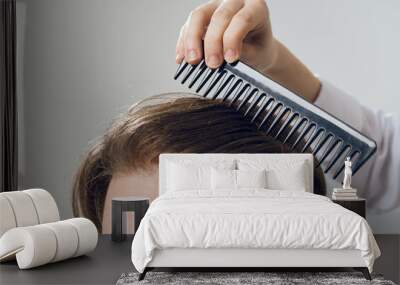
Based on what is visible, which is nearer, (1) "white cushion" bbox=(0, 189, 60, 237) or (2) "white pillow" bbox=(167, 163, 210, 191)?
(1) "white cushion" bbox=(0, 189, 60, 237)

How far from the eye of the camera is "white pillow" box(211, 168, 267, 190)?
5.67 m

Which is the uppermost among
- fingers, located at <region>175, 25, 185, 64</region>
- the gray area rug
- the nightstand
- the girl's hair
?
fingers, located at <region>175, 25, 185, 64</region>

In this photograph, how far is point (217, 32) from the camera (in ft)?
18.8

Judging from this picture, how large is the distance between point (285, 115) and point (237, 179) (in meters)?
0.74

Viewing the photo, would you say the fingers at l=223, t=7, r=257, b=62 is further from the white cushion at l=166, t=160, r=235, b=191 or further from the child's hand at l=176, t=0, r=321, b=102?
the white cushion at l=166, t=160, r=235, b=191

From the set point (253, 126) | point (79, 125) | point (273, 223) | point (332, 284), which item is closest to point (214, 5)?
point (253, 126)

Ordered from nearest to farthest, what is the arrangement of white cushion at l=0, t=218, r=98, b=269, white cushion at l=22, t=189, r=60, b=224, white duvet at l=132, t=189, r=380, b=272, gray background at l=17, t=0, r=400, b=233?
white duvet at l=132, t=189, r=380, b=272 → white cushion at l=0, t=218, r=98, b=269 → white cushion at l=22, t=189, r=60, b=224 → gray background at l=17, t=0, r=400, b=233

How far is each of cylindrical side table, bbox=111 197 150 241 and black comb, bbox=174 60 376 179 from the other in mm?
1166

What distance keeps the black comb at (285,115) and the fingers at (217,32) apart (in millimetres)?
110

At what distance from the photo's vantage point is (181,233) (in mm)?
4293

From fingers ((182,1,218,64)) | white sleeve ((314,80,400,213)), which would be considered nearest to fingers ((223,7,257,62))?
fingers ((182,1,218,64))

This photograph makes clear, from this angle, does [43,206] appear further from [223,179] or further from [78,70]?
[78,70]

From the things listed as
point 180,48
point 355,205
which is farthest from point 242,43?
point 355,205

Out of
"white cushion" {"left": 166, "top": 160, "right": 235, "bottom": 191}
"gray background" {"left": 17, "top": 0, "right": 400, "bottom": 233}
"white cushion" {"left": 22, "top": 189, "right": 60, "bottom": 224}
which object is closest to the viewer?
"white cushion" {"left": 22, "top": 189, "right": 60, "bottom": 224}
